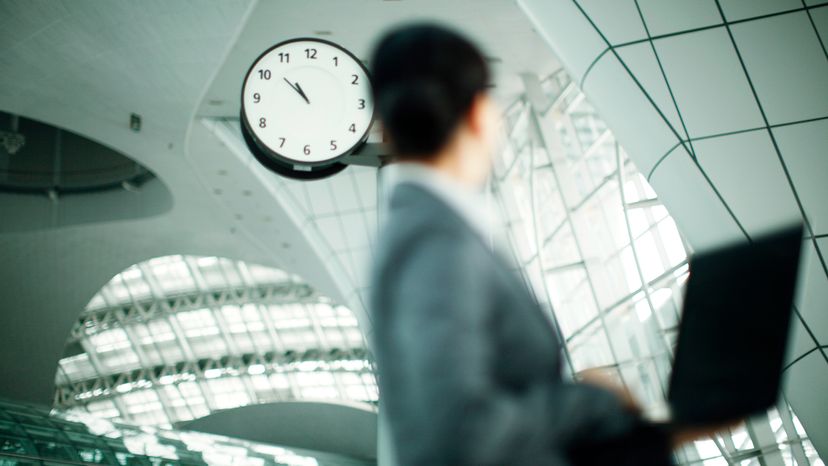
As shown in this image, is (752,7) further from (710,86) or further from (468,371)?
(468,371)

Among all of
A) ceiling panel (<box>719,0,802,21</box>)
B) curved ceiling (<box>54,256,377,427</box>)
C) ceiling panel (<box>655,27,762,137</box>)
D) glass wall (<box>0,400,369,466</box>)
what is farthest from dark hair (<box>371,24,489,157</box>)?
curved ceiling (<box>54,256,377,427</box>)

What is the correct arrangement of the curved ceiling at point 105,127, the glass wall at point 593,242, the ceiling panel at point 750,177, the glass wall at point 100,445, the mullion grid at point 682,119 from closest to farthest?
1. the mullion grid at point 682,119
2. the ceiling panel at point 750,177
3. the glass wall at point 100,445
4. the curved ceiling at point 105,127
5. the glass wall at point 593,242

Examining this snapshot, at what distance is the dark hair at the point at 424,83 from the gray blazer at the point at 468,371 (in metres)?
0.15

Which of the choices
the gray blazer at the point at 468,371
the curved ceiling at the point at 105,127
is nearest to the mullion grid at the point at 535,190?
the curved ceiling at the point at 105,127

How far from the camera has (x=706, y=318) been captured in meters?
1.36

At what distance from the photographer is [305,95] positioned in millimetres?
8016

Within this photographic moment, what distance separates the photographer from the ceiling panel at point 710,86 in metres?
5.90

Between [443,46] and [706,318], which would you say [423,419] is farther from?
[443,46]

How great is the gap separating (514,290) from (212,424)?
35670 mm

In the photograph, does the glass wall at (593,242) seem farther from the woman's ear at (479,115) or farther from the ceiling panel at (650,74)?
the woman's ear at (479,115)

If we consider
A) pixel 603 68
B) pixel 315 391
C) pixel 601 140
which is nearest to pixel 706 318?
pixel 603 68

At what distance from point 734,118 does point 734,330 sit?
5.11 meters

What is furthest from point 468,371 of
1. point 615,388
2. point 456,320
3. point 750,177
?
point 750,177

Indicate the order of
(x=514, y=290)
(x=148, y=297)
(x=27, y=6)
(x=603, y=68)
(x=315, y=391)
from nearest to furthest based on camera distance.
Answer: (x=514, y=290) → (x=603, y=68) → (x=27, y=6) → (x=148, y=297) → (x=315, y=391)
